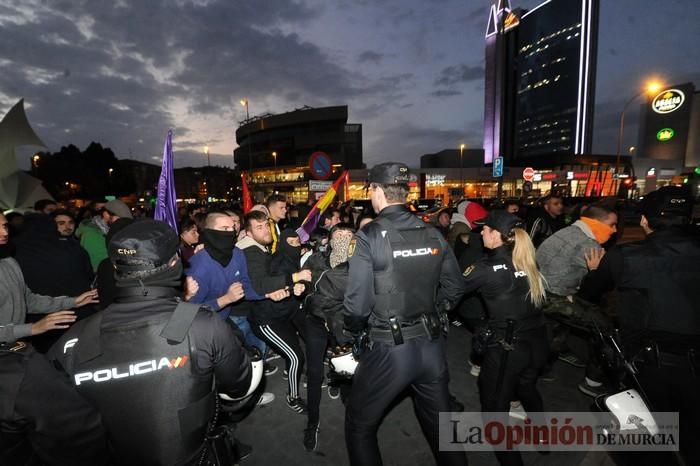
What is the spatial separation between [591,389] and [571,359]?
93 cm

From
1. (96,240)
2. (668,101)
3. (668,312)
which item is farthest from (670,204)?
(668,101)

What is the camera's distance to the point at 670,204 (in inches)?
97.6

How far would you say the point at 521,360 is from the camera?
2.88 metres

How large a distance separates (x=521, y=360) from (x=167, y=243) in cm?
306

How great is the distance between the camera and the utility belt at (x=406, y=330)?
2445 mm

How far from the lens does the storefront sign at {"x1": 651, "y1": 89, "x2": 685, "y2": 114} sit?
1488cm

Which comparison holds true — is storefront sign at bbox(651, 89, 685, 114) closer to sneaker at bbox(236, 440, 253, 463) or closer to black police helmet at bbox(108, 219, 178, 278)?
sneaker at bbox(236, 440, 253, 463)

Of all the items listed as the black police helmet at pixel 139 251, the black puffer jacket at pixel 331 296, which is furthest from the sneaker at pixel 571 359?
the black police helmet at pixel 139 251

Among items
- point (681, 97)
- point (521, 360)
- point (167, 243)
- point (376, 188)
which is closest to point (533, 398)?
point (521, 360)

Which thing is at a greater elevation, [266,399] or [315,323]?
[315,323]

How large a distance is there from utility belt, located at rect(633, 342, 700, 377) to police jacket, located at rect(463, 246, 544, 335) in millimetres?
783

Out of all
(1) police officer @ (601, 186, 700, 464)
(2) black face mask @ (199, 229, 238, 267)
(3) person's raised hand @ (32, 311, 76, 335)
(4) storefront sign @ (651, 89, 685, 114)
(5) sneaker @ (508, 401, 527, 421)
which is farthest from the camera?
(4) storefront sign @ (651, 89, 685, 114)

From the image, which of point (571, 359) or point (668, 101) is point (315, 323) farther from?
point (668, 101)

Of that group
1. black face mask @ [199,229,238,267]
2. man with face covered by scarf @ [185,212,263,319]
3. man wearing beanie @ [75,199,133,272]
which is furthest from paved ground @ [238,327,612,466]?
man wearing beanie @ [75,199,133,272]
